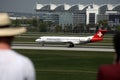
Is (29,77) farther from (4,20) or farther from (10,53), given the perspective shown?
(4,20)

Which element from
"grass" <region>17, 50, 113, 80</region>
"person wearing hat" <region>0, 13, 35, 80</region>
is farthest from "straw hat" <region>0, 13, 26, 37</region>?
"grass" <region>17, 50, 113, 80</region>

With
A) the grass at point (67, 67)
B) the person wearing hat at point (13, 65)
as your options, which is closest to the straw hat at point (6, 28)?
the person wearing hat at point (13, 65)

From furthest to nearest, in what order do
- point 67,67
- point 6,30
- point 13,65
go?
point 67,67 → point 6,30 → point 13,65

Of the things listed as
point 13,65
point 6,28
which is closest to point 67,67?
point 6,28

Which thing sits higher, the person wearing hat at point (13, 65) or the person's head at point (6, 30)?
the person's head at point (6, 30)

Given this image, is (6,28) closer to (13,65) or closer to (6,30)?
(6,30)

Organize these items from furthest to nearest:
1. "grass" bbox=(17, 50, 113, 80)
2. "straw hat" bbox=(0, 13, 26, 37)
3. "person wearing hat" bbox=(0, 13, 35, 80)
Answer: "grass" bbox=(17, 50, 113, 80), "straw hat" bbox=(0, 13, 26, 37), "person wearing hat" bbox=(0, 13, 35, 80)

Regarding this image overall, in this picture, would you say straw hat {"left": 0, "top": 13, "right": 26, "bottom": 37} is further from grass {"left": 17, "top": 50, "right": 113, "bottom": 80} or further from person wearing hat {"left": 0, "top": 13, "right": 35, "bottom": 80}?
grass {"left": 17, "top": 50, "right": 113, "bottom": 80}

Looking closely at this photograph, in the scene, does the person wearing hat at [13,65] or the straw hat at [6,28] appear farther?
the straw hat at [6,28]

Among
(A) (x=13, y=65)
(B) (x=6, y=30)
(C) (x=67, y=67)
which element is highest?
(B) (x=6, y=30)

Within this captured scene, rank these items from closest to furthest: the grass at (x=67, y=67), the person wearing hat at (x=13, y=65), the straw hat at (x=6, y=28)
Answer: the person wearing hat at (x=13, y=65) → the straw hat at (x=6, y=28) → the grass at (x=67, y=67)

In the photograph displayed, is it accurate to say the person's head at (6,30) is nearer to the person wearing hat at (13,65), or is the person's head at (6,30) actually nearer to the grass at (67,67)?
the person wearing hat at (13,65)

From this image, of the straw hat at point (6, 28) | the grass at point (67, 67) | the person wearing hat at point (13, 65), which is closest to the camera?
the person wearing hat at point (13, 65)

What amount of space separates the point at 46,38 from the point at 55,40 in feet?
5.27
